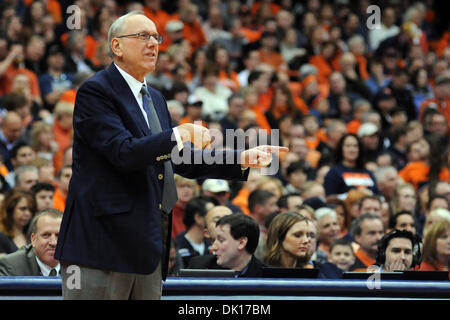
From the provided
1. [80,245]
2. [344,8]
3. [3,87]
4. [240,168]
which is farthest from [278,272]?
[344,8]

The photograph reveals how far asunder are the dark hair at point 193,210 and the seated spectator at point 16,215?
1149 mm

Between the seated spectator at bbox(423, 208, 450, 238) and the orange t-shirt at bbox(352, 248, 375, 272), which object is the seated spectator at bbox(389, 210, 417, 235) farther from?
the orange t-shirt at bbox(352, 248, 375, 272)

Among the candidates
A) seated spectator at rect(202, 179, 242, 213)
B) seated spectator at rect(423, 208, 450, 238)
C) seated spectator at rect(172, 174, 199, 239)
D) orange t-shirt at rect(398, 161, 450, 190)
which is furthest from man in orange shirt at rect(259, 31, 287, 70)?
seated spectator at rect(423, 208, 450, 238)

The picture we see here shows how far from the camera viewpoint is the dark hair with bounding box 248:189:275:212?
21.6 feet

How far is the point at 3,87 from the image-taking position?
8.48 meters

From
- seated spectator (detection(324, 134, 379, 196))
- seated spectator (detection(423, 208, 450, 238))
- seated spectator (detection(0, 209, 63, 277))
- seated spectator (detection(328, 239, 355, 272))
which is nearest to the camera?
seated spectator (detection(0, 209, 63, 277))

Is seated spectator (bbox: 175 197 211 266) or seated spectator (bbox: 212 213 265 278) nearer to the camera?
seated spectator (bbox: 212 213 265 278)

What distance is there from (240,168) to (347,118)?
7610 millimetres

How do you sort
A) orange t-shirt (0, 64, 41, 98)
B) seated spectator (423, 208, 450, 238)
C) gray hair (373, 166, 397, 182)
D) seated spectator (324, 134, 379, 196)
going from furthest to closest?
orange t-shirt (0, 64, 41, 98)
gray hair (373, 166, 397, 182)
seated spectator (324, 134, 379, 196)
seated spectator (423, 208, 450, 238)

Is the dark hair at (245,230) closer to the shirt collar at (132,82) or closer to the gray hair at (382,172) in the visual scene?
the shirt collar at (132,82)

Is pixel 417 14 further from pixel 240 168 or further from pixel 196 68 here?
pixel 240 168

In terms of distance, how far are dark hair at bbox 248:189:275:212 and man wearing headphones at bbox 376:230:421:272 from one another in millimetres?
1567

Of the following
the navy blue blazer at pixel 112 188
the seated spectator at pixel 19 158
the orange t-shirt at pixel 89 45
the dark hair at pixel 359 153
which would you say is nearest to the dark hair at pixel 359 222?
the dark hair at pixel 359 153

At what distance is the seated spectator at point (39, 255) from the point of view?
4.26 metres
